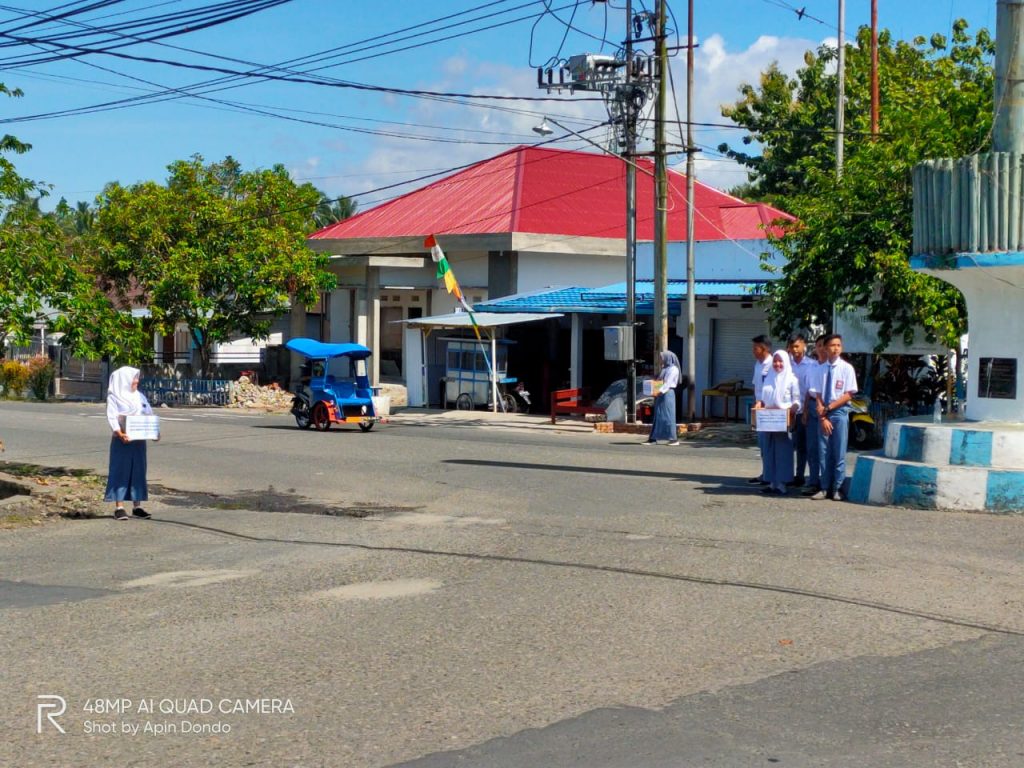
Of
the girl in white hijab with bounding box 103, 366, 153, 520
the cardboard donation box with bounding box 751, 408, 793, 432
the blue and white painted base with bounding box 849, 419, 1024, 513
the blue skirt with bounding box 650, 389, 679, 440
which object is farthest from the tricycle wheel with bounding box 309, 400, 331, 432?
the blue and white painted base with bounding box 849, 419, 1024, 513

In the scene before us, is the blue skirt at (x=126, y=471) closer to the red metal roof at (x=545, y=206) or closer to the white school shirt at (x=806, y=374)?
the white school shirt at (x=806, y=374)

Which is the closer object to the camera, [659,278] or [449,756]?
[449,756]

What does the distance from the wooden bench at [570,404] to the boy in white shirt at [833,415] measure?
14897 millimetres

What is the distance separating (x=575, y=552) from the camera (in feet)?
34.3

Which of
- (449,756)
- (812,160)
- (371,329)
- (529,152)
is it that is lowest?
(449,756)

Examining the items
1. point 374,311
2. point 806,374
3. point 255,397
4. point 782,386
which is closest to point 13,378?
point 255,397

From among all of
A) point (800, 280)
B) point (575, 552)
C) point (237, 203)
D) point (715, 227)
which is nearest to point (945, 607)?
point (575, 552)

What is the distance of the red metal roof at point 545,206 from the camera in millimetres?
37906

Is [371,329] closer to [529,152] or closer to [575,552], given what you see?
[529,152]

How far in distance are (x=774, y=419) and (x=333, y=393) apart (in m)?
13.4

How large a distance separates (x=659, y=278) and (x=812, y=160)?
4.15 m

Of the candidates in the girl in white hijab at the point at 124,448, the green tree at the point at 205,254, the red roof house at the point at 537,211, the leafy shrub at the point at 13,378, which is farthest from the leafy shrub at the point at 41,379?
the girl in white hijab at the point at 124,448

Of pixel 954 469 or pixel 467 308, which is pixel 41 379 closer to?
pixel 467 308

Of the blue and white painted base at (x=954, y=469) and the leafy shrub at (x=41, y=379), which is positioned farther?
the leafy shrub at (x=41, y=379)
